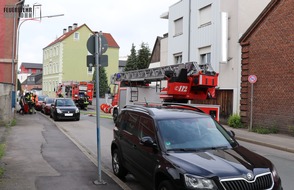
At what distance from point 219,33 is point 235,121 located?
18.4 feet

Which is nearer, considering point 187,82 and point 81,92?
point 187,82

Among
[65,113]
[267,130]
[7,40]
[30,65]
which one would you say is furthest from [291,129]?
[30,65]

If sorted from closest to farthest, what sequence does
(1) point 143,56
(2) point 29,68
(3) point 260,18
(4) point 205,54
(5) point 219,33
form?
(3) point 260,18, (5) point 219,33, (4) point 205,54, (1) point 143,56, (2) point 29,68

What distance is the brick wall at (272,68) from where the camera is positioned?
644 inches

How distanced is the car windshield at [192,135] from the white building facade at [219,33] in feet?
47.1

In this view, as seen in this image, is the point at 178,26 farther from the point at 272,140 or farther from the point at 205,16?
the point at 272,140

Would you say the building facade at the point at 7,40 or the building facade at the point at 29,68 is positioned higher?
the building facade at the point at 29,68

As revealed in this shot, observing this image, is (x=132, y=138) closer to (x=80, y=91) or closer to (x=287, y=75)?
(x=287, y=75)

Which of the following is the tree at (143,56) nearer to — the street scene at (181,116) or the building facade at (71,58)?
the building facade at (71,58)

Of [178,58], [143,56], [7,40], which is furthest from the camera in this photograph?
[143,56]

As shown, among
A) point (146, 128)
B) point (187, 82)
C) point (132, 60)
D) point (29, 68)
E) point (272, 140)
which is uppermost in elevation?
point (29, 68)

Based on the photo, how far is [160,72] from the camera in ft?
57.4

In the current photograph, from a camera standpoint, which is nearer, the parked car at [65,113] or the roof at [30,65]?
the parked car at [65,113]

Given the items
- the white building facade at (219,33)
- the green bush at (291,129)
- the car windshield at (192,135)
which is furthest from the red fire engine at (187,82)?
the car windshield at (192,135)
